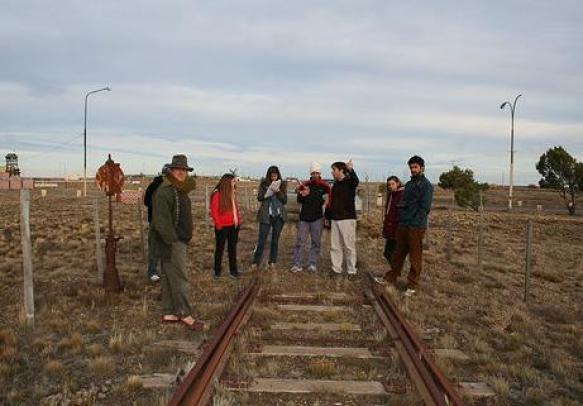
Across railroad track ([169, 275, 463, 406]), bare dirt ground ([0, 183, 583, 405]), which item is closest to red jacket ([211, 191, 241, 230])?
bare dirt ground ([0, 183, 583, 405])

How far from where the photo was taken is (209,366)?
4.83m

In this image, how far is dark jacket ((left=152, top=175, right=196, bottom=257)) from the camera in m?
6.64

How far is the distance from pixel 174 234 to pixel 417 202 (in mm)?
3864

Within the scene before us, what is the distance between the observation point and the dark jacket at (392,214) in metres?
9.88

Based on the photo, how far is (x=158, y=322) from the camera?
702 cm

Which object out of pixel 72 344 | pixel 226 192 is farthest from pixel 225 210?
pixel 72 344

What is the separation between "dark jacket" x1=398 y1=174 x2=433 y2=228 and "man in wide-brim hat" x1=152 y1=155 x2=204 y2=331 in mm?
3498

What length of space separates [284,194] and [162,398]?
21.6ft

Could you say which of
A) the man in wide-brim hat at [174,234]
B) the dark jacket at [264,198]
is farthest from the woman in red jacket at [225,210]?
the man in wide-brim hat at [174,234]

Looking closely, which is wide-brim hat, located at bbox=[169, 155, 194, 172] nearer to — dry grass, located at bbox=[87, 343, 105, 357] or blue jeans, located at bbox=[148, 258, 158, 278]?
dry grass, located at bbox=[87, 343, 105, 357]

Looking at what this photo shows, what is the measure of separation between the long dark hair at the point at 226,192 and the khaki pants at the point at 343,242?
1.86 meters

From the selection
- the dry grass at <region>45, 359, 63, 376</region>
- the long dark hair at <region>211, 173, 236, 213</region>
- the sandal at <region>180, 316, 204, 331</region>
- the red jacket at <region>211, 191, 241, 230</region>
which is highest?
the long dark hair at <region>211, 173, 236, 213</region>

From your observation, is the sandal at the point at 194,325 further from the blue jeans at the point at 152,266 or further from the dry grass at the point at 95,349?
the blue jeans at the point at 152,266

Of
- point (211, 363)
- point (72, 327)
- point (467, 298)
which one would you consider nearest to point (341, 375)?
point (211, 363)
